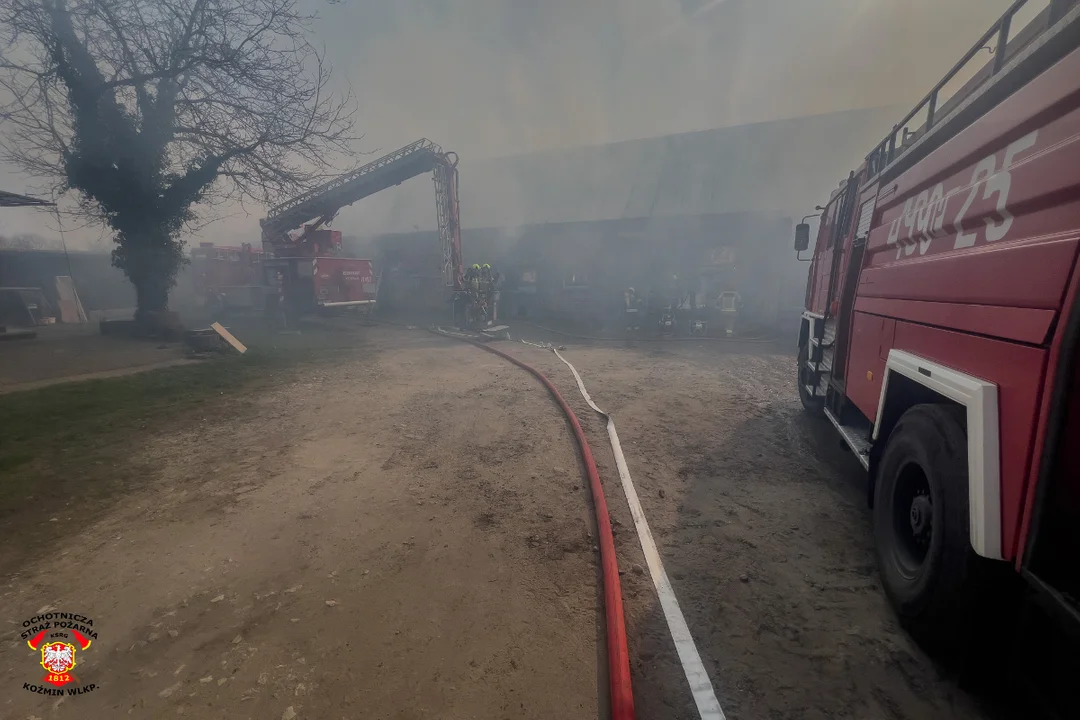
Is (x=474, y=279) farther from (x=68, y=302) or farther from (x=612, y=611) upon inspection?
(x=68, y=302)

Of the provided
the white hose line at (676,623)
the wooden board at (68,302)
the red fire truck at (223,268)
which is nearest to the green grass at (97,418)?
the white hose line at (676,623)

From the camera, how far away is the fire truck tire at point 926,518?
1917 mm

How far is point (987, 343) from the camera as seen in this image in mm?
1883

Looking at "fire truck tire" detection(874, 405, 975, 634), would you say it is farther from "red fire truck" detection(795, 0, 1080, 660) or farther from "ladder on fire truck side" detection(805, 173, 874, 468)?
"ladder on fire truck side" detection(805, 173, 874, 468)

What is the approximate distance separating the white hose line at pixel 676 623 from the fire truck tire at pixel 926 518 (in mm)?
1083

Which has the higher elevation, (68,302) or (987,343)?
(987,343)

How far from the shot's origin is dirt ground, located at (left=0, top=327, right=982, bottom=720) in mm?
1951

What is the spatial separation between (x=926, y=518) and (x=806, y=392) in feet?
13.0

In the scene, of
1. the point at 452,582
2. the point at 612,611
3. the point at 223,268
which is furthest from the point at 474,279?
the point at 223,268

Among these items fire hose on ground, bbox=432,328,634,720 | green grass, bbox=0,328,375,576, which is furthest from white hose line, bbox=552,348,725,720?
green grass, bbox=0,328,375,576

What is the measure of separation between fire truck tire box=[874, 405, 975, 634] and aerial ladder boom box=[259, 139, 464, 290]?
12.9 meters

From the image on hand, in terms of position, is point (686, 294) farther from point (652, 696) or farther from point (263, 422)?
point (652, 696)

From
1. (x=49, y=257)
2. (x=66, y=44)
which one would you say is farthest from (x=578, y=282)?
(x=49, y=257)

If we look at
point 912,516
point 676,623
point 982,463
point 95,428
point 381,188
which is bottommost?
point 676,623
